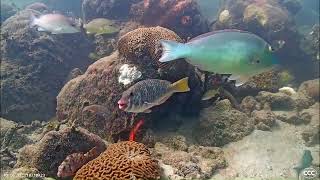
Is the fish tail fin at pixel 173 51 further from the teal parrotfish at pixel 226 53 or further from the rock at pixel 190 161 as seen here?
the rock at pixel 190 161

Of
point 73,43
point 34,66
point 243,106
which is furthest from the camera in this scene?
point 73,43

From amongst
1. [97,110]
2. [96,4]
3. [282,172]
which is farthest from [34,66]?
[282,172]

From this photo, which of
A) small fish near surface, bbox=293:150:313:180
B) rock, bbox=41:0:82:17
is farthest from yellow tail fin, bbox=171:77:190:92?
rock, bbox=41:0:82:17

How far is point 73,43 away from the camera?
38.2 feet

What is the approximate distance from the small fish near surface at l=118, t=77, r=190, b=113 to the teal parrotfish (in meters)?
0.67

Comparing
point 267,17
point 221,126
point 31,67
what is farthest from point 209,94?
point 267,17

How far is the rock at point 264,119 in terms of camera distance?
6.70 m

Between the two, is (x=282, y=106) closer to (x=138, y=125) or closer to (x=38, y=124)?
(x=138, y=125)

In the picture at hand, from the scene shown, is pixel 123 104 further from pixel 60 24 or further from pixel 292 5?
pixel 292 5

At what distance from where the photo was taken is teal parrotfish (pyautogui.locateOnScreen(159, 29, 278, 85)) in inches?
145

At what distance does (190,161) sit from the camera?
5.00 m

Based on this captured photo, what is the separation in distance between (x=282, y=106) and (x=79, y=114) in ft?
15.6

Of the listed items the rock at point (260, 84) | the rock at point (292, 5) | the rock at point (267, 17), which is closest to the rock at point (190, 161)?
the rock at point (260, 84)

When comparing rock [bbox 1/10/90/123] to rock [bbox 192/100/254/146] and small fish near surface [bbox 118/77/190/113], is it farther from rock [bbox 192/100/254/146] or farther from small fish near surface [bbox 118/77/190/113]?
small fish near surface [bbox 118/77/190/113]
